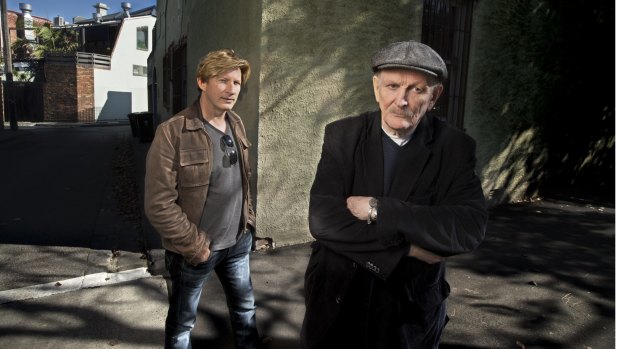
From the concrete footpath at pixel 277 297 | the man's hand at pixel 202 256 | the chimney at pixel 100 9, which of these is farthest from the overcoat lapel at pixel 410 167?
the chimney at pixel 100 9

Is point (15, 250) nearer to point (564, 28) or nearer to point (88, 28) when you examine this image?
point (564, 28)

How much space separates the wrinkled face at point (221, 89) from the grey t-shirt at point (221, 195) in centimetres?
13

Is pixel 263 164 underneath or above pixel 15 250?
above

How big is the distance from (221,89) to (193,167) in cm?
43

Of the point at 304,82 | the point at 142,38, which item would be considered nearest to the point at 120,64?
the point at 142,38

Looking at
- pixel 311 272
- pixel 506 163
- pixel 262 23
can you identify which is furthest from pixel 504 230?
pixel 311 272

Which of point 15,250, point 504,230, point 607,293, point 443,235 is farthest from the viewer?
point 504,230

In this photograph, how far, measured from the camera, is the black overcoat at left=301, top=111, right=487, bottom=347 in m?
1.75

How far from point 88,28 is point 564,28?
1559 inches

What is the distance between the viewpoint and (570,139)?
8.28 m

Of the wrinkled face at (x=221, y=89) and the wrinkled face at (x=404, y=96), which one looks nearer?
the wrinkled face at (x=404, y=96)

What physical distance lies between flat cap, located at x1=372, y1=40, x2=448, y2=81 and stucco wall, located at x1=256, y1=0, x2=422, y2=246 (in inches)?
127

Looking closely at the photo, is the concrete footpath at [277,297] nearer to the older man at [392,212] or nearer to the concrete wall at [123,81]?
the older man at [392,212]

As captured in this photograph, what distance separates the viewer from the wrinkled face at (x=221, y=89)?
2.39 m
